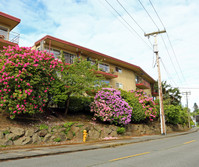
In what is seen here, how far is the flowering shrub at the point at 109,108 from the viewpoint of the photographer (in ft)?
53.4

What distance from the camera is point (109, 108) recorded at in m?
16.2

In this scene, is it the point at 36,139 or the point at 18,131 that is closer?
the point at 18,131

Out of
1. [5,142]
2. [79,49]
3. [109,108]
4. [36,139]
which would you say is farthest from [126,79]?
[5,142]

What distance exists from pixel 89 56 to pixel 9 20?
11.1m

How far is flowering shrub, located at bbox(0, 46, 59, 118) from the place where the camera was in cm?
1080

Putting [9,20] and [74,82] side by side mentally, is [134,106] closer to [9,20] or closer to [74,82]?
[74,82]

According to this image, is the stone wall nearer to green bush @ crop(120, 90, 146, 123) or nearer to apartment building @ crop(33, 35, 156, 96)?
Answer: green bush @ crop(120, 90, 146, 123)

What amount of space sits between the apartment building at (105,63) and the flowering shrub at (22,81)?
5.94 m

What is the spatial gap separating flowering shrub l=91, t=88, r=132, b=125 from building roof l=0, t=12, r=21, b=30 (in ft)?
39.0

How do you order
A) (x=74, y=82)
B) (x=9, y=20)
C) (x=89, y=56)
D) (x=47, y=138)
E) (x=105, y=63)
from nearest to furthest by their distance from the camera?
(x=47, y=138) < (x=74, y=82) < (x=9, y=20) < (x=89, y=56) < (x=105, y=63)

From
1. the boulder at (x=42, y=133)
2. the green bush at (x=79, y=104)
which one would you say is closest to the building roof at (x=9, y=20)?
the green bush at (x=79, y=104)

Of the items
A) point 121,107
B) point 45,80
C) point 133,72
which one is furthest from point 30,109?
point 133,72

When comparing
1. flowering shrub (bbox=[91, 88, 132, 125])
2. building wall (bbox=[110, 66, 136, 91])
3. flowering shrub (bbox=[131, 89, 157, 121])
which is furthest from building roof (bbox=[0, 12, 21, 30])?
flowering shrub (bbox=[131, 89, 157, 121])

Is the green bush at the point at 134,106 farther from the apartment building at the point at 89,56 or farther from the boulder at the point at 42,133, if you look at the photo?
the boulder at the point at 42,133
